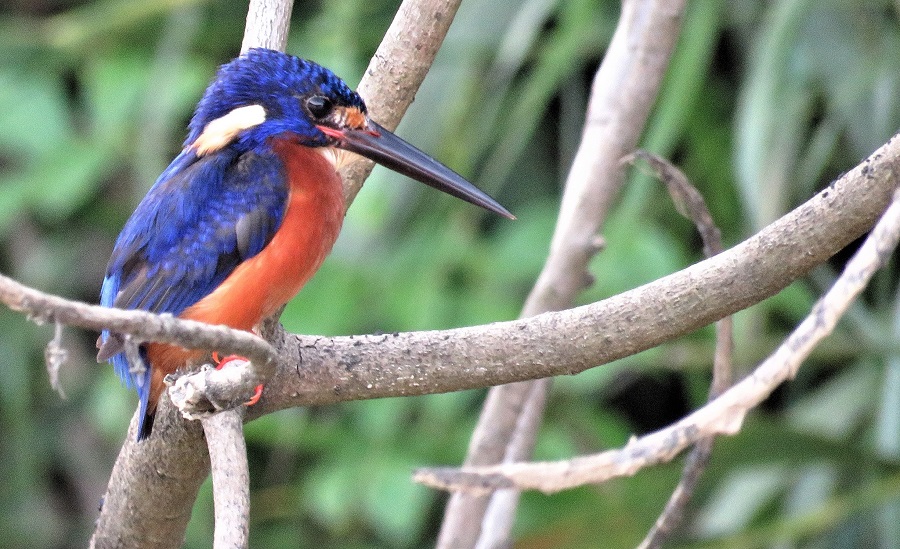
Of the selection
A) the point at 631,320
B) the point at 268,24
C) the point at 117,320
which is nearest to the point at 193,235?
the point at 268,24

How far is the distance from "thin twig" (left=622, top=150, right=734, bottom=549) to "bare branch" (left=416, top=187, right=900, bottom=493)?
2.24ft

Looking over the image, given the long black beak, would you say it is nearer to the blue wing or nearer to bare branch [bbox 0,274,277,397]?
the blue wing

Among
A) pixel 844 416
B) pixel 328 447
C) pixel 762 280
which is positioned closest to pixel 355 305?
pixel 328 447

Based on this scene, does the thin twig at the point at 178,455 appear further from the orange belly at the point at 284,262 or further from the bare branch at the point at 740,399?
the bare branch at the point at 740,399

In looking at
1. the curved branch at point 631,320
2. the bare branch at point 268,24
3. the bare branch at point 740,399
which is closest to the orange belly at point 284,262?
the bare branch at point 268,24

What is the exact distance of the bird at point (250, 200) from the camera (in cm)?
169

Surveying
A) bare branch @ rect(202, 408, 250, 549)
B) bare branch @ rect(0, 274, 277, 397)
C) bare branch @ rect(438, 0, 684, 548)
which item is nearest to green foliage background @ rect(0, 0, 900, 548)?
bare branch @ rect(438, 0, 684, 548)

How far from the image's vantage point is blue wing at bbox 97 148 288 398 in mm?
1729

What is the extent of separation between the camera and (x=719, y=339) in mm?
1786

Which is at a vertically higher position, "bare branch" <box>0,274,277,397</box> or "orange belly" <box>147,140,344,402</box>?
"orange belly" <box>147,140,344,402</box>

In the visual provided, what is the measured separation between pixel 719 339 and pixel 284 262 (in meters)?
0.67

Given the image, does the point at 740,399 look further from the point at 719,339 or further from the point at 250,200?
the point at 250,200

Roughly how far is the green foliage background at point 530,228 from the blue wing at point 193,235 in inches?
25.1

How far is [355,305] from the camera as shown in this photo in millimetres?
2631
